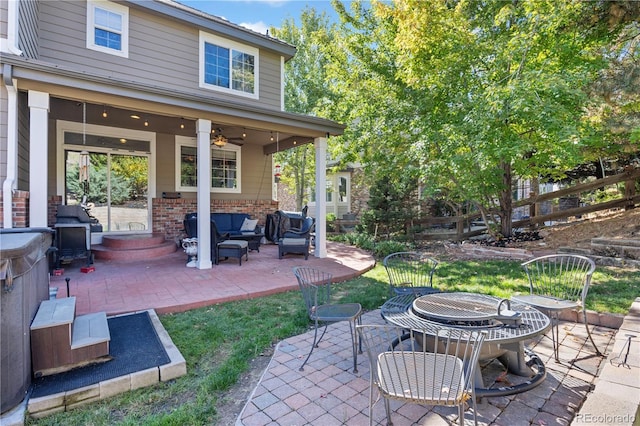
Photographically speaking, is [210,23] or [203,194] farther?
[210,23]

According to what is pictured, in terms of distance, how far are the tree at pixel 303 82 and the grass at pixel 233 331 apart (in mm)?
8440

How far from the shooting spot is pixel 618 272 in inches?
227

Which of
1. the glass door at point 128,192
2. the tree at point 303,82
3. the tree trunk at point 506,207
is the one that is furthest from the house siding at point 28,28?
the tree trunk at point 506,207

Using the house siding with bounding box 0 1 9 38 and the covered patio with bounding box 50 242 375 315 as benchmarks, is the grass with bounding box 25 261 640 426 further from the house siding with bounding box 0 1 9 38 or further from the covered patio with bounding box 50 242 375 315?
the house siding with bounding box 0 1 9 38

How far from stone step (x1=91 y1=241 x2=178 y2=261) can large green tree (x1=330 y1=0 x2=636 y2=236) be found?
5.91 m

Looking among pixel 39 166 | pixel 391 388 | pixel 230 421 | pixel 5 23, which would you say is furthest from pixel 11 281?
pixel 5 23

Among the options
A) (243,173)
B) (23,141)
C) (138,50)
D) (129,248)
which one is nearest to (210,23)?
(138,50)

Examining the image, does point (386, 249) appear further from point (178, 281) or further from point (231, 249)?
point (178, 281)

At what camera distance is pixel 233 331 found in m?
3.68

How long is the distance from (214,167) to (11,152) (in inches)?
216

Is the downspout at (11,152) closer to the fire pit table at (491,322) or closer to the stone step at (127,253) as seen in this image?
the stone step at (127,253)

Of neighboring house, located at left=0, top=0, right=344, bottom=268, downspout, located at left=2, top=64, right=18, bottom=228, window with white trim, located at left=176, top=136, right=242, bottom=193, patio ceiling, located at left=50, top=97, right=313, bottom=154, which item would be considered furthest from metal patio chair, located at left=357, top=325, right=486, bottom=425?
window with white trim, located at left=176, top=136, right=242, bottom=193

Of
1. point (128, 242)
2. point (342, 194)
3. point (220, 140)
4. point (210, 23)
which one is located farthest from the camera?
point (342, 194)

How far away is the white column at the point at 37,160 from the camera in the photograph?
4594mm
